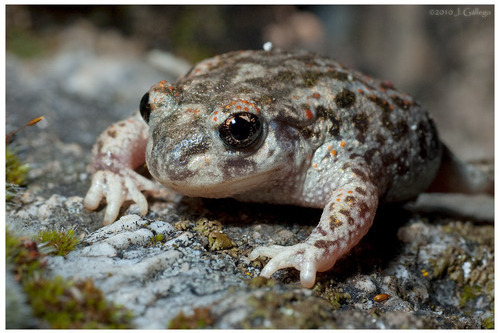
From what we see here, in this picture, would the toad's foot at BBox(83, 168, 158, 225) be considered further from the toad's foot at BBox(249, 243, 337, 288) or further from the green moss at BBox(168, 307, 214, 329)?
the green moss at BBox(168, 307, 214, 329)

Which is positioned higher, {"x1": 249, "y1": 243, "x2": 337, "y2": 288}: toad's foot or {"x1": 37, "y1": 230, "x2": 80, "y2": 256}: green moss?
{"x1": 37, "y1": 230, "x2": 80, "y2": 256}: green moss

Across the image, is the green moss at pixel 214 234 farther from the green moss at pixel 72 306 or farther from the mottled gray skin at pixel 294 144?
the green moss at pixel 72 306

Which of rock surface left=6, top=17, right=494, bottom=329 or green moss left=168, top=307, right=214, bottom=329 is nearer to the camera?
green moss left=168, top=307, right=214, bottom=329

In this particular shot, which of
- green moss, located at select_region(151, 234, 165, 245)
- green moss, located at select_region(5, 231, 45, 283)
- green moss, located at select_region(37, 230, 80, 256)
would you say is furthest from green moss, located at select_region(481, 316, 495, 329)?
green moss, located at select_region(5, 231, 45, 283)

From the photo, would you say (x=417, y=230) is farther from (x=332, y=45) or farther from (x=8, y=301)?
(x=332, y=45)

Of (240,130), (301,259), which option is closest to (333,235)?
(301,259)
